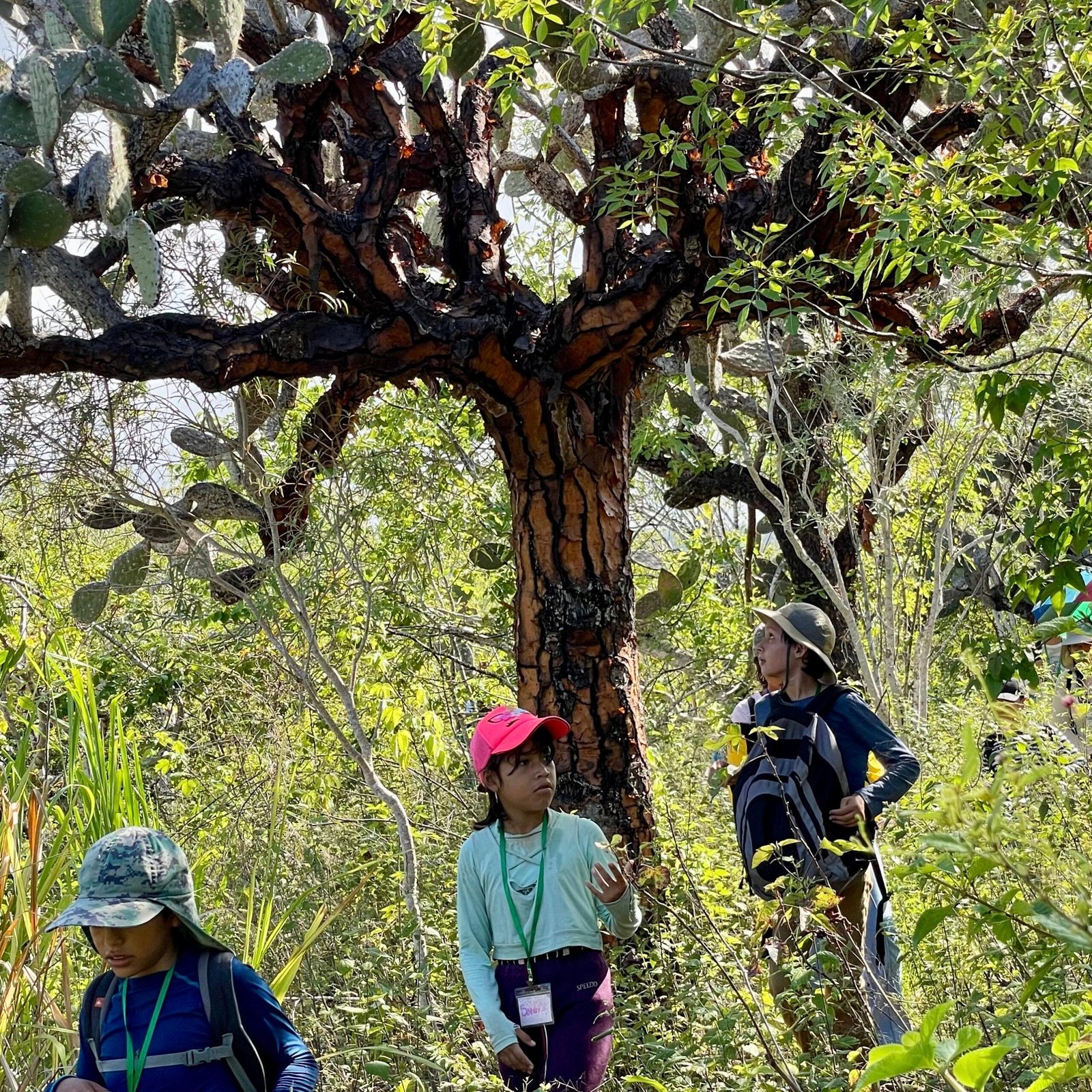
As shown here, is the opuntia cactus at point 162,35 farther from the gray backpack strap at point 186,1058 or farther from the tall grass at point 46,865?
the gray backpack strap at point 186,1058

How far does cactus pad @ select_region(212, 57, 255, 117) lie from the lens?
414 centimetres

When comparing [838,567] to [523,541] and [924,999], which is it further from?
[924,999]

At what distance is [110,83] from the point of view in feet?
13.2

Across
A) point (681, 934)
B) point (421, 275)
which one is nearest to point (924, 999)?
point (681, 934)

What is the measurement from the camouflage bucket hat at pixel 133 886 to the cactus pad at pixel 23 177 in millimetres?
2323

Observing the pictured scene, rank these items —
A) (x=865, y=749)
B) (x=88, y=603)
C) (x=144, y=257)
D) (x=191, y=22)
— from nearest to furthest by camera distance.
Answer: (x=865, y=749) → (x=144, y=257) → (x=191, y=22) → (x=88, y=603)

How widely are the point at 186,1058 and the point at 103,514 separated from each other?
3288 mm

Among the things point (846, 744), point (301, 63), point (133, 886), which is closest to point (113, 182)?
point (301, 63)

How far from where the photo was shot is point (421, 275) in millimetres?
4836

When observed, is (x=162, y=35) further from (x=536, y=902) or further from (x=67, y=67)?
(x=536, y=902)

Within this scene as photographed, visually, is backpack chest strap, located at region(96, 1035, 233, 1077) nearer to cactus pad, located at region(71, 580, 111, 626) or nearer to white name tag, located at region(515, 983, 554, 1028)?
white name tag, located at region(515, 983, 554, 1028)

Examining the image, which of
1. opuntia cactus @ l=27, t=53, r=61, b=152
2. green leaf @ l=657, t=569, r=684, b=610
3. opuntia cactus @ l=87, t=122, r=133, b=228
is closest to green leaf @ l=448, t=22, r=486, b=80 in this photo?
opuntia cactus @ l=87, t=122, r=133, b=228

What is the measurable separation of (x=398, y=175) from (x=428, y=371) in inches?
30.2

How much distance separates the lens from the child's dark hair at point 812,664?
382cm
